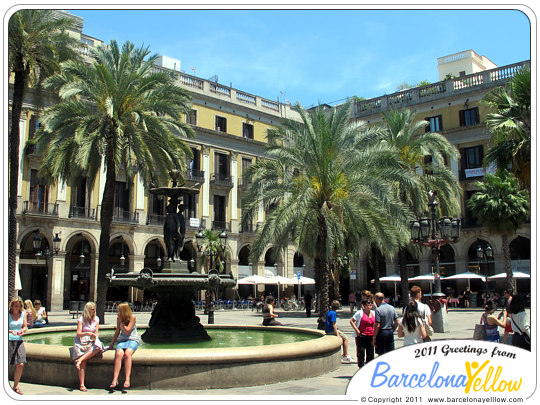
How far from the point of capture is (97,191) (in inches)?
1441

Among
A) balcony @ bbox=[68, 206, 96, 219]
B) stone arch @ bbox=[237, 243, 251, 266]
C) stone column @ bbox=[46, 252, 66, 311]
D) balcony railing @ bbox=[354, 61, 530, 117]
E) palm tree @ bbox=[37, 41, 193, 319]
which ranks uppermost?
balcony railing @ bbox=[354, 61, 530, 117]

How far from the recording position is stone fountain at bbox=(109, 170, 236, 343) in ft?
37.3

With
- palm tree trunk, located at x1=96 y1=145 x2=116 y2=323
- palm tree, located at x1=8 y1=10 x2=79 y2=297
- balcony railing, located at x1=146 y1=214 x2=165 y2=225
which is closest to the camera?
palm tree, located at x1=8 y1=10 x2=79 y2=297

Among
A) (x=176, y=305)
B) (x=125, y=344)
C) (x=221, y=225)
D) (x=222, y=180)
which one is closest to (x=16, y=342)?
(x=125, y=344)

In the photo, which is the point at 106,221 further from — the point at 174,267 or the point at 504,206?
the point at 504,206

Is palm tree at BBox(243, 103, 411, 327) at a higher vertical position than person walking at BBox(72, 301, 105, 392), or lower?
higher

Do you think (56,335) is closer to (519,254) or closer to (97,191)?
(97,191)

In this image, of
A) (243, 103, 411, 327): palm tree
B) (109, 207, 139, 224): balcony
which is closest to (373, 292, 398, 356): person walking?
(243, 103, 411, 327): palm tree

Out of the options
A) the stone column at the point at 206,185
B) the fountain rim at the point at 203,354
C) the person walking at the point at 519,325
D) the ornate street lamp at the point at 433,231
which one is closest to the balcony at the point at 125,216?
the stone column at the point at 206,185

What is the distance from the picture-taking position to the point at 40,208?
33.2m

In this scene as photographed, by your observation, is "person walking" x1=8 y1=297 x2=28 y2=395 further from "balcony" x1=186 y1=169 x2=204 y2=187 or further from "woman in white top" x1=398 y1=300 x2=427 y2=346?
"balcony" x1=186 y1=169 x2=204 y2=187

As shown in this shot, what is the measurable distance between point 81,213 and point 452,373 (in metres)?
32.9

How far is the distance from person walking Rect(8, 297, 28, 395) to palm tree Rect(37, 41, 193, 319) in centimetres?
1202
